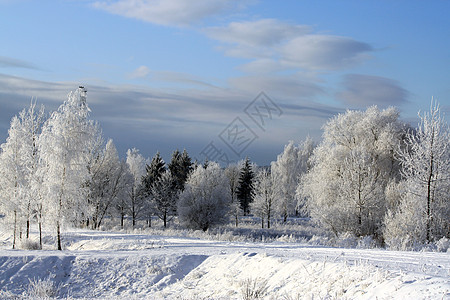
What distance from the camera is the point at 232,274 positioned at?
12547mm

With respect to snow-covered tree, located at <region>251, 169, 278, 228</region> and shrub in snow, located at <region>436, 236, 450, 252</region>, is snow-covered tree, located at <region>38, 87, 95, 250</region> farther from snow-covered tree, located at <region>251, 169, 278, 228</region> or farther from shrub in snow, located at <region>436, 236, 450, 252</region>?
snow-covered tree, located at <region>251, 169, 278, 228</region>

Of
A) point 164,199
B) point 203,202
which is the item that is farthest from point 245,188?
point 203,202

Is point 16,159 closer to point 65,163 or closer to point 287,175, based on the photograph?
point 65,163

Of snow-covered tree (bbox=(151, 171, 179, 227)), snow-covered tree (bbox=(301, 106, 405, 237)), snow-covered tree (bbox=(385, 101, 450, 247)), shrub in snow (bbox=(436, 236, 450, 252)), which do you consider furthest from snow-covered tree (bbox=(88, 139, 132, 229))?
shrub in snow (bbox=(436, 236, 450, 252))

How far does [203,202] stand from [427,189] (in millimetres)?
27307

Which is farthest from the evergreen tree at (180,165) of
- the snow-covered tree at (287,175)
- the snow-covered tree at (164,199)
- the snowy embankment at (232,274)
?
the snowy embankment at (232,274)

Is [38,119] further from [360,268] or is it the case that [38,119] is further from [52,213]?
[360,268]

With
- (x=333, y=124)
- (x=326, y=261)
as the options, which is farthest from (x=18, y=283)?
(x=333, y=124)

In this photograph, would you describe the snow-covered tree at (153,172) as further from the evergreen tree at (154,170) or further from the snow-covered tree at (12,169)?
the snow-covered tree at (12,169)

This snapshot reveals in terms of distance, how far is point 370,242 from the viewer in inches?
899

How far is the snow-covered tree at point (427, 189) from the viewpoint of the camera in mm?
22438

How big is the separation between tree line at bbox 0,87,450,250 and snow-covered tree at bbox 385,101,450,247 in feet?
0.19

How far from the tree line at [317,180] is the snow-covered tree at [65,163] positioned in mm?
51

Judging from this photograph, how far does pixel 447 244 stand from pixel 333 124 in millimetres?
19035
